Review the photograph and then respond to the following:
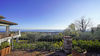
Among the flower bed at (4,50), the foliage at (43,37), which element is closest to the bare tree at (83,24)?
the foliage at (43,37)

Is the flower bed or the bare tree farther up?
the bare tree

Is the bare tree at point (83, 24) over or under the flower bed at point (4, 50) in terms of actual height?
over

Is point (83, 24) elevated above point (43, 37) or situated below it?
above

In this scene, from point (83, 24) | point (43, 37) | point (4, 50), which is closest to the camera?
point (4, 50)

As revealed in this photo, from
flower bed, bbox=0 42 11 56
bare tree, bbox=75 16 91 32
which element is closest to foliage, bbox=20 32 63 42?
flower bed, bbox=0 42 11 56

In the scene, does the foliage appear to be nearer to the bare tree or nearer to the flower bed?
the flower bed

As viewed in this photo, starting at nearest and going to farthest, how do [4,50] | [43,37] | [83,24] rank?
[4,50] → [43,37] → [83,24]

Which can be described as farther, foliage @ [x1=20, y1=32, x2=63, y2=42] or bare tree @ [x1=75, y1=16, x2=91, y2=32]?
bare tree @ [x1=75, y1=16, x2=91, y2=32]

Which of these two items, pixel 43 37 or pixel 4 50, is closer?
pixel 4 50

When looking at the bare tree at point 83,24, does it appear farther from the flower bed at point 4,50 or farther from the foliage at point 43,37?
the flower bed at point 4,50

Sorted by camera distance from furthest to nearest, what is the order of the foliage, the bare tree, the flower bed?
the bare tree, the foliage, the flower bed

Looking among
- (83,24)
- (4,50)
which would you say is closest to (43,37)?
(4,50)

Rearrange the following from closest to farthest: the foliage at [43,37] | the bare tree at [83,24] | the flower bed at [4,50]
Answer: the flower bed at [4,50] → the foliage at [43,37] → the bare tree at [83,24]

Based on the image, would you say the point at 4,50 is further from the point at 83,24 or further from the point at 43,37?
the point at 83,24
